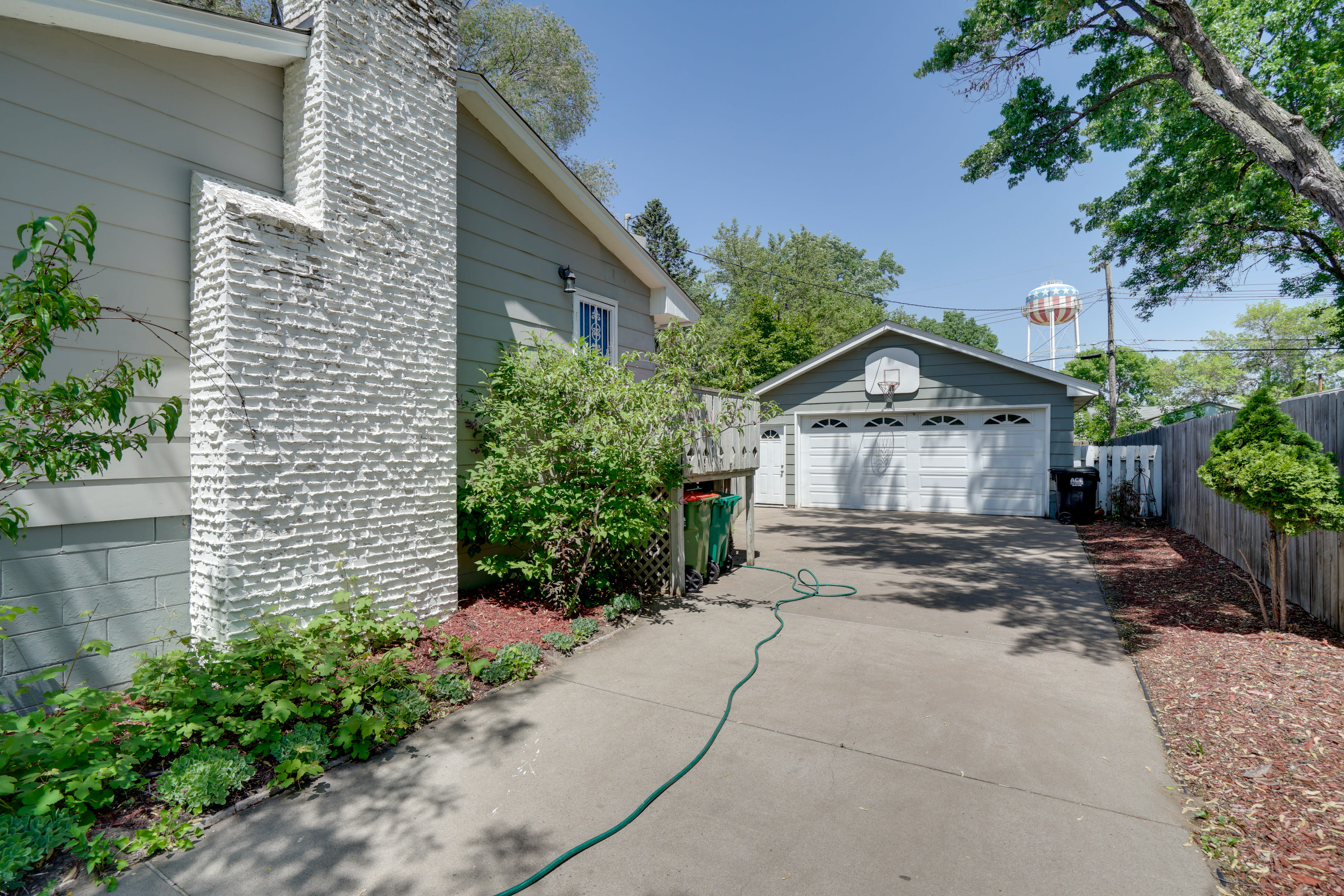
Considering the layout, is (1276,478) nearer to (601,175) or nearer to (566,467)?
(566,467)

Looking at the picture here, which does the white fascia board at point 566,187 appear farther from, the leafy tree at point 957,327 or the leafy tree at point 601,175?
the leafy tree at point 957,327

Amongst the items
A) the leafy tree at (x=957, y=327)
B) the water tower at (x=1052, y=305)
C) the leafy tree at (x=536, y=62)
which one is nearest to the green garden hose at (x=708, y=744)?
the leafy tree at (x=536, y=62)

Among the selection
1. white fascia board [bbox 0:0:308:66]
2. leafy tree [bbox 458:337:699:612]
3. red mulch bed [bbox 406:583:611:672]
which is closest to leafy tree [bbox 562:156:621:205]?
leafy tree [bbox 458:337:699:612]

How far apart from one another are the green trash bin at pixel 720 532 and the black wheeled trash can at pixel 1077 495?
25.9 feet

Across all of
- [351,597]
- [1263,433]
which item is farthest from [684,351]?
[1263,433]

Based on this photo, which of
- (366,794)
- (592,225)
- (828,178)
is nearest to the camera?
(366,794)

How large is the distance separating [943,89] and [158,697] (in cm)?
1088

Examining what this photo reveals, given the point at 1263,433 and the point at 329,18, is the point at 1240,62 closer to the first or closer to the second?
the point at 1263,433

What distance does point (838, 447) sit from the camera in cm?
1405

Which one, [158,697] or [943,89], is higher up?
[943,89]

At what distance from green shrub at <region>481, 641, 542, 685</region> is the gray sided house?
3.43ft

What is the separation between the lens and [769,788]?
2852 millimetres

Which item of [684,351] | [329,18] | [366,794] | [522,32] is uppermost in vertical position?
[522,32]

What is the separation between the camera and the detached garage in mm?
12234
